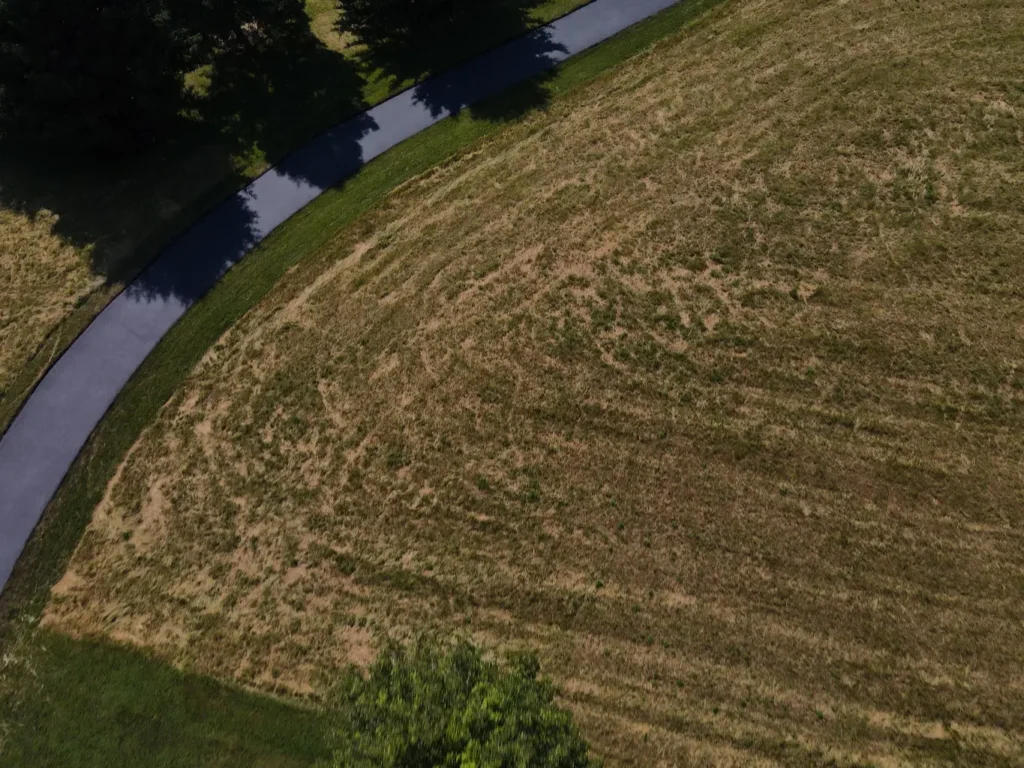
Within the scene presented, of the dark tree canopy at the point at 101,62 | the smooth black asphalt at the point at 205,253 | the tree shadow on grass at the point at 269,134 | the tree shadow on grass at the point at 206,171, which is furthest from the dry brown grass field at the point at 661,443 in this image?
the dark tree canopy at the point at 101,62

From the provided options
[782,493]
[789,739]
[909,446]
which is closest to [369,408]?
[782,493]

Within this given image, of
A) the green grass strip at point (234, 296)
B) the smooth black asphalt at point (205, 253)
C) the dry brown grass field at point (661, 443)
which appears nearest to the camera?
the dry brown grass field at point (661, 443)

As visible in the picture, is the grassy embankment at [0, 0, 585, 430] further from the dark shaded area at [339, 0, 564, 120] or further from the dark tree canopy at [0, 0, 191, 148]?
the dark tree canopy at [0, 0, 191, 148]

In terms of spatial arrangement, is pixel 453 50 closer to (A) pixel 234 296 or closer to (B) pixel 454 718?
(A) pixel 234 296

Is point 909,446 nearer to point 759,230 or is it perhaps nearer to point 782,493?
point 782,493

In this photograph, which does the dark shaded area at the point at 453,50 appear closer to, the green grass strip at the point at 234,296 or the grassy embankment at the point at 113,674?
the green grass strip at the point at 234,296

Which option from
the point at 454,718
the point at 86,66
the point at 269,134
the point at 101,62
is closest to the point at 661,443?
the point at 454,718

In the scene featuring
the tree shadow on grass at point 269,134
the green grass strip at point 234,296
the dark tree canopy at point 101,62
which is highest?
the dark tree canopy at point 101,62

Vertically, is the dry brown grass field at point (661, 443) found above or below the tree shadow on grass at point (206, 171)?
below
